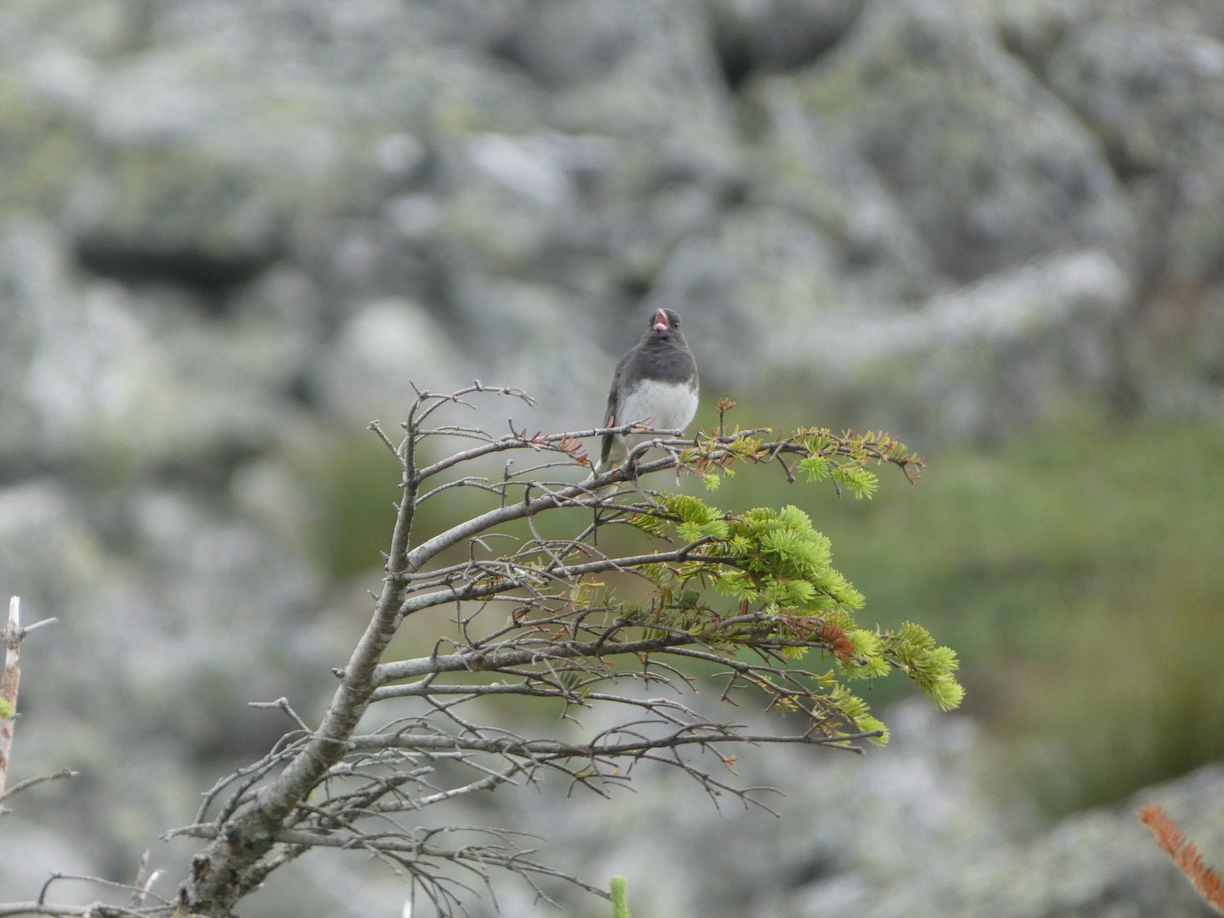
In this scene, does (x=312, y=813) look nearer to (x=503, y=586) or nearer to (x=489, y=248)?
(x=503, y=586)

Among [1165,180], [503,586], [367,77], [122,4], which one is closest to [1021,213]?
[1165,180]

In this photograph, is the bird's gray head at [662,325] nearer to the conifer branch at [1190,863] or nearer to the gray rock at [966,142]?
the conifer branch at [1190,863]

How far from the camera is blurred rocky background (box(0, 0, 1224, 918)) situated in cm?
773

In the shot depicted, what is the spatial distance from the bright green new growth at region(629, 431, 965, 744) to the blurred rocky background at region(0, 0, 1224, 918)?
10.5 ft

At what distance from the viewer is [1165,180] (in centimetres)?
1375

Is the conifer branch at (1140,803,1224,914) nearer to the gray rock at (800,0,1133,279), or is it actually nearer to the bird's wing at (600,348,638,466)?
the bird's wing at (600,348,638,466)

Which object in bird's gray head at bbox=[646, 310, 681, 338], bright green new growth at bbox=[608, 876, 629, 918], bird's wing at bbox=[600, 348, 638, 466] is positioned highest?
bird's gray head at bbox=[646, 310, 681, 338]

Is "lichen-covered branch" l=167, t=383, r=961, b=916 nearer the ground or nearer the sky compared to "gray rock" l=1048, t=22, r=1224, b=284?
nearer the ground

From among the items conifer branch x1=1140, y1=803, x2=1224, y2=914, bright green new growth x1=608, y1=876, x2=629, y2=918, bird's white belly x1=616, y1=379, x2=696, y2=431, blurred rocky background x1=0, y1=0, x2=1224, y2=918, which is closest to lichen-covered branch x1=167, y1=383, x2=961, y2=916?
bright green new growth x1=608, y1=876, x2=629, y2=918

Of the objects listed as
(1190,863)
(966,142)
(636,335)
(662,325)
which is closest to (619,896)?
(1190,863)

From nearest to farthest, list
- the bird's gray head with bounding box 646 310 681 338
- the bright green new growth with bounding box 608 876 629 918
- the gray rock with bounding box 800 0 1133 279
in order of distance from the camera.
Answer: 1. the bright green new growth with bounding box 608 876 629 918
2. the bird's gray head with bounding box 646 310 681 338
3. the gray rock with bounding box 800 0 1133 279

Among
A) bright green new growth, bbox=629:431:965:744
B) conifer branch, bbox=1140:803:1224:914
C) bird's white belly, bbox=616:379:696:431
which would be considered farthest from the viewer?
bird's white belly, bbox=616:379:696:431

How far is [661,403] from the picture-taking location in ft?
16.3

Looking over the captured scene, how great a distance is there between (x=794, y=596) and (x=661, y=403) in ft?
7.80
